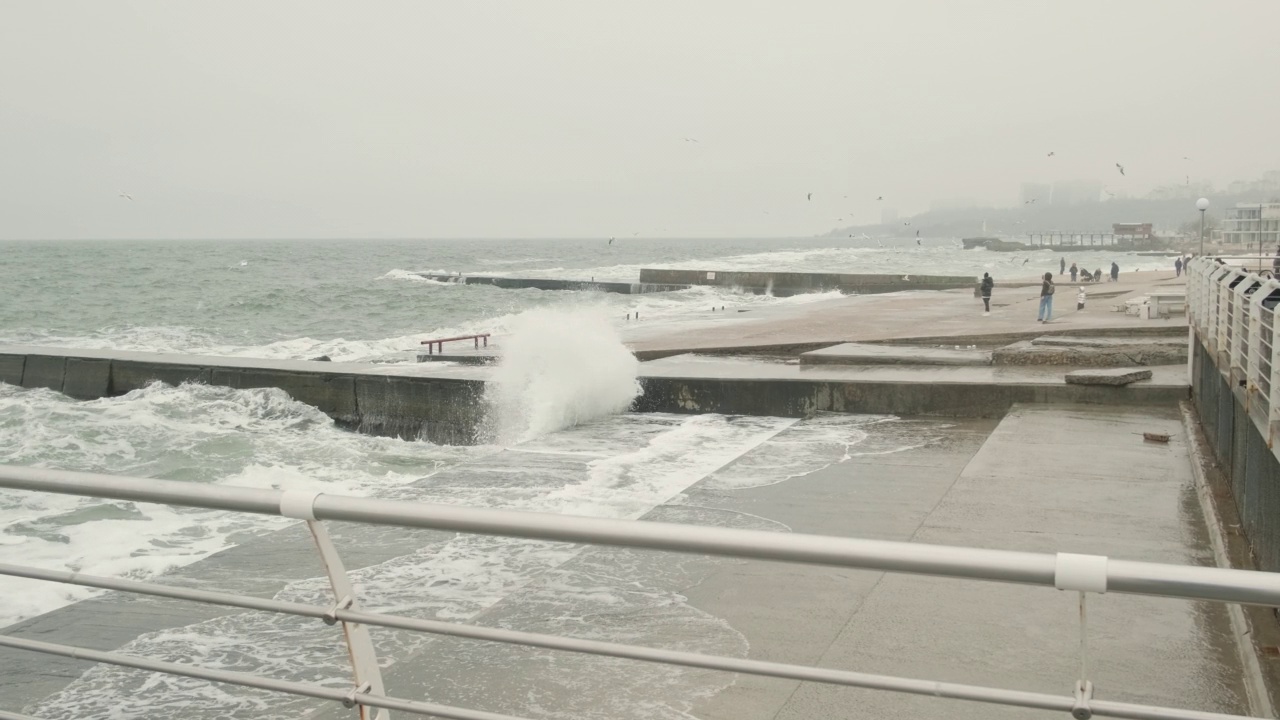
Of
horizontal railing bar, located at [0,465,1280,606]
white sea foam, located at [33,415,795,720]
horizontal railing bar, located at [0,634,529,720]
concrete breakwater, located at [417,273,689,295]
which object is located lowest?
white sea foam, located at [33,415,795,720]

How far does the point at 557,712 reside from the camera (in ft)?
14.6

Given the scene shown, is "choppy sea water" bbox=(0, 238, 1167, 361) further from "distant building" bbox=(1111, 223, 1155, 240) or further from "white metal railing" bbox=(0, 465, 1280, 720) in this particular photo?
"distant building" bbox=(1111, 223, 1155, 240)

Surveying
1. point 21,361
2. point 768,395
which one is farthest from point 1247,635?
point 21,361

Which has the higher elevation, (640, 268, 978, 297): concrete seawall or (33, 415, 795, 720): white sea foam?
(640, 268, 978, 297): concrete seawall

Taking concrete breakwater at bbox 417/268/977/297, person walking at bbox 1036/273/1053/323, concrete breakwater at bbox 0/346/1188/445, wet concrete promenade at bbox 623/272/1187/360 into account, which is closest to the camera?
concrete breakwater at bbox 0/346/1188/445

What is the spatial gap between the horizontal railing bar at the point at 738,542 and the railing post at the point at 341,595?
0.03 metres

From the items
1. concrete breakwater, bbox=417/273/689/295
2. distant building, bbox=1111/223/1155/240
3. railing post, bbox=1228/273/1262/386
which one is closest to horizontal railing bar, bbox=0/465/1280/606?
railing post, bbox=1228/273/1262/386

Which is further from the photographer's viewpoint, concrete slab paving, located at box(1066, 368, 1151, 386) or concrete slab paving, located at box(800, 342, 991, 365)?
concrete slab paving, located at box(800, 342, 991, 365)

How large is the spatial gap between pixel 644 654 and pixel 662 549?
0.23 meters

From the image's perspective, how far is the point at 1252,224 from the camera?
70.7m

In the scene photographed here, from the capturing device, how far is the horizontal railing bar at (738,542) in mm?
1542

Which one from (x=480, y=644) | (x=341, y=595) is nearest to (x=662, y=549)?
(x=341, y=595)

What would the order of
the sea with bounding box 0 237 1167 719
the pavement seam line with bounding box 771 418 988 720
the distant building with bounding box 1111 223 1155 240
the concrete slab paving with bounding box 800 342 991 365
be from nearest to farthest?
the pavement seam line with bounding box 771 418 988 720
the sea with bounding box 0 237 1167 719
the concrete slab paving with bounding box 800 342 991 365
the distant building with bounding box 1111 223 1155 240

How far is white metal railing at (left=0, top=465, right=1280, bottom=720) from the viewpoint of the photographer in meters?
1.60
